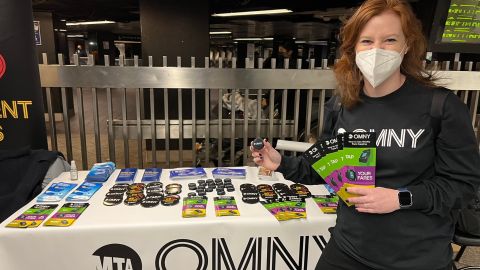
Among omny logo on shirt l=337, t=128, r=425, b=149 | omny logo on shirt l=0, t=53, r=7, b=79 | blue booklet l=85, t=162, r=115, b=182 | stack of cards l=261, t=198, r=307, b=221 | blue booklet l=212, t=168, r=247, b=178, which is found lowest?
stack of cards l=261, t=198, r=307, b=221

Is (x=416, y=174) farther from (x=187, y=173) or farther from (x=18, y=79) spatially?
(x=18, y=79)

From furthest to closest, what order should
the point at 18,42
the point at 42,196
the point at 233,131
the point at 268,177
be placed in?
the point at 233,131, the point at 268,177, the point at 18,42, the point at 42,196

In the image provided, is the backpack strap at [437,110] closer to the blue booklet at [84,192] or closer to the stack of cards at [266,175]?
the stack of cards at [266,175]

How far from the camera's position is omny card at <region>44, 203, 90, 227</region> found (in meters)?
1.47

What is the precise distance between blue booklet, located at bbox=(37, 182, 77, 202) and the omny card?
0.33 ft

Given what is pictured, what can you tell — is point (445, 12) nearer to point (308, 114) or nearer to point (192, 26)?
point (308, 114)

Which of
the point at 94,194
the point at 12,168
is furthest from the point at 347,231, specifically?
the point at 12,168

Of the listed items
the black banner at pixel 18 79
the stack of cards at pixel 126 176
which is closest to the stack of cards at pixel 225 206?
the stack of cards at pixel 126 176

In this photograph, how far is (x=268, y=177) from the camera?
2039mm

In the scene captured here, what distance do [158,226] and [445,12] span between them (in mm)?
3071

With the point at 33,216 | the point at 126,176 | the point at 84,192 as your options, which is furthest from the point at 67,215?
the point at 126,176

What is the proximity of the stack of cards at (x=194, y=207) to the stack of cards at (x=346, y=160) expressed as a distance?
589mm

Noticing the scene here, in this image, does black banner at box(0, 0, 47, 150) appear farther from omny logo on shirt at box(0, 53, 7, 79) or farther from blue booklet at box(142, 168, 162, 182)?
blue booklet at box(142, 168, 162, 182)

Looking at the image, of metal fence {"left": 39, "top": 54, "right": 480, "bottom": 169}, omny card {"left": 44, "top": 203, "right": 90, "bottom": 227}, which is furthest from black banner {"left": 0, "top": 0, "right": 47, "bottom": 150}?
omny card {"left": 44, "top": 203, "right": 90, "bottom": 227}
